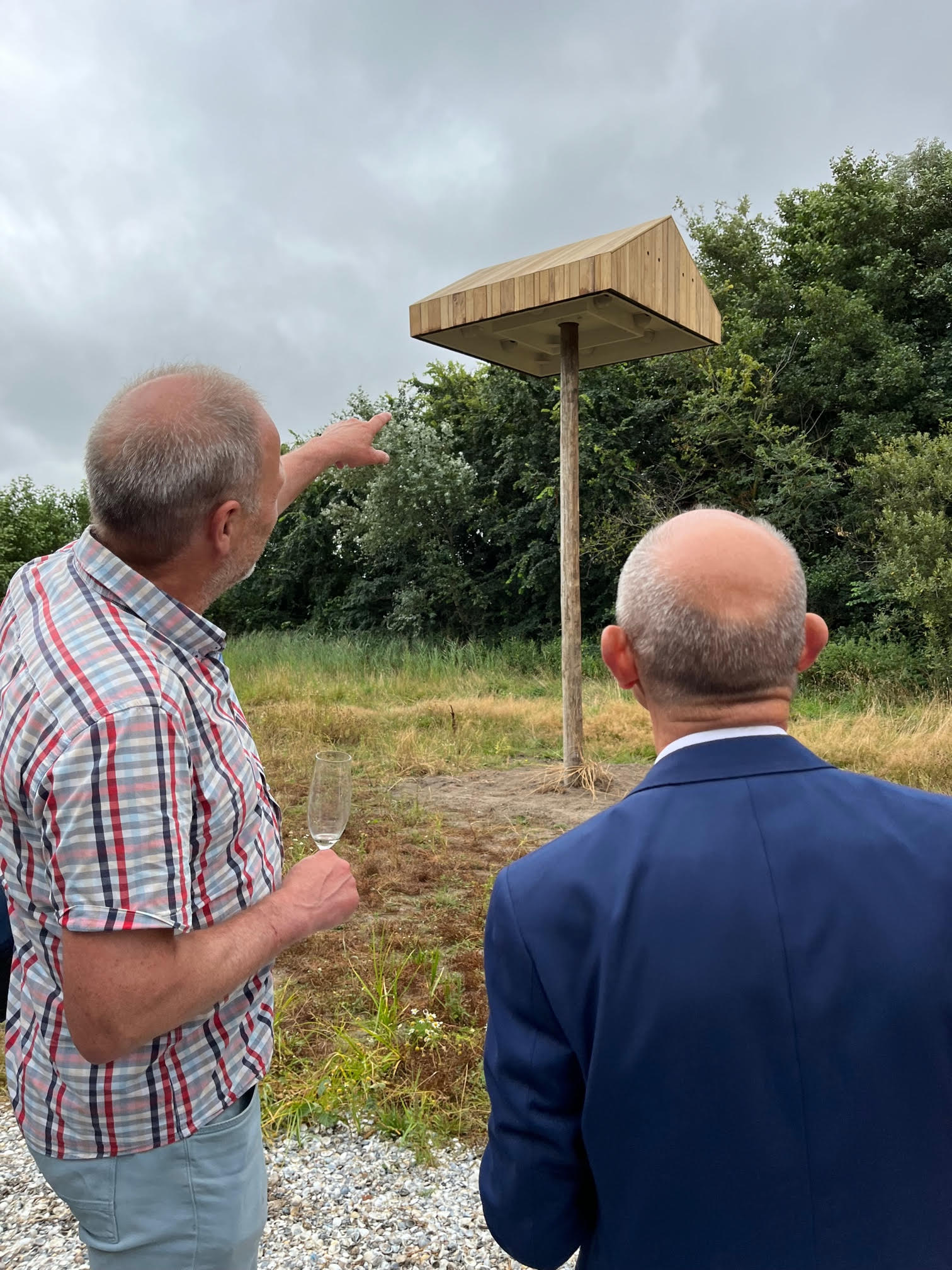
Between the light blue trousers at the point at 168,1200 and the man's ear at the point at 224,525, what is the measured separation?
2.85 feet

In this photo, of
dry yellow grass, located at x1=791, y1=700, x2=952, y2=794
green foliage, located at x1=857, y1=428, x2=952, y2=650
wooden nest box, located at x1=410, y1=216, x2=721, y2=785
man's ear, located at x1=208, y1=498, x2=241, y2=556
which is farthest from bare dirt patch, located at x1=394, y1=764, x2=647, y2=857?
green foliage, located at x1=857, y1=428, x2=952, y2=650

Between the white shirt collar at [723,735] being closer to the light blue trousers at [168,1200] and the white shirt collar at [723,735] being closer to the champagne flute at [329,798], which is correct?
the light blue trousers at [168,1200]

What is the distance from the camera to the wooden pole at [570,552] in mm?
7398

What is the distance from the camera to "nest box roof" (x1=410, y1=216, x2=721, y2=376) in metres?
6.12

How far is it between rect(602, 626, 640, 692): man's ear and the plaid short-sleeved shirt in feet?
1.89

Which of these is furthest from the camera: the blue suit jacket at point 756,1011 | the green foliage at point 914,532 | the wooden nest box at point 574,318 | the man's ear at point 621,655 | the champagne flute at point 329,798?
the green foliage at point 914,532

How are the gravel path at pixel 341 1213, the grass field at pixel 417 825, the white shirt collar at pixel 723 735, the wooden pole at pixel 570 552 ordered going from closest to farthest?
1. the white shirt collar at pixel 723 735
2. the gravel path at pixel 341 1213
3. the grass field at pixel 417 825
4. the wooden pole at pixel 570 552

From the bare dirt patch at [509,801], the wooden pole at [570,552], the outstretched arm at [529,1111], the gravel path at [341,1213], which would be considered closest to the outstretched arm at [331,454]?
the outstretched arm at [529,1111]

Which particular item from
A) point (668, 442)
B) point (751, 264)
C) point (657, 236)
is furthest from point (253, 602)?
point (657, 236)

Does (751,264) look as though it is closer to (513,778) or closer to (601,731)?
(601,731)

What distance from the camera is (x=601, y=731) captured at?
9.84 m

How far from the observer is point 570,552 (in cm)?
744

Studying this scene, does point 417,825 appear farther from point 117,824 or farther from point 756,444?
point 756,444

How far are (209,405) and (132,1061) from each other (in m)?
0.95
